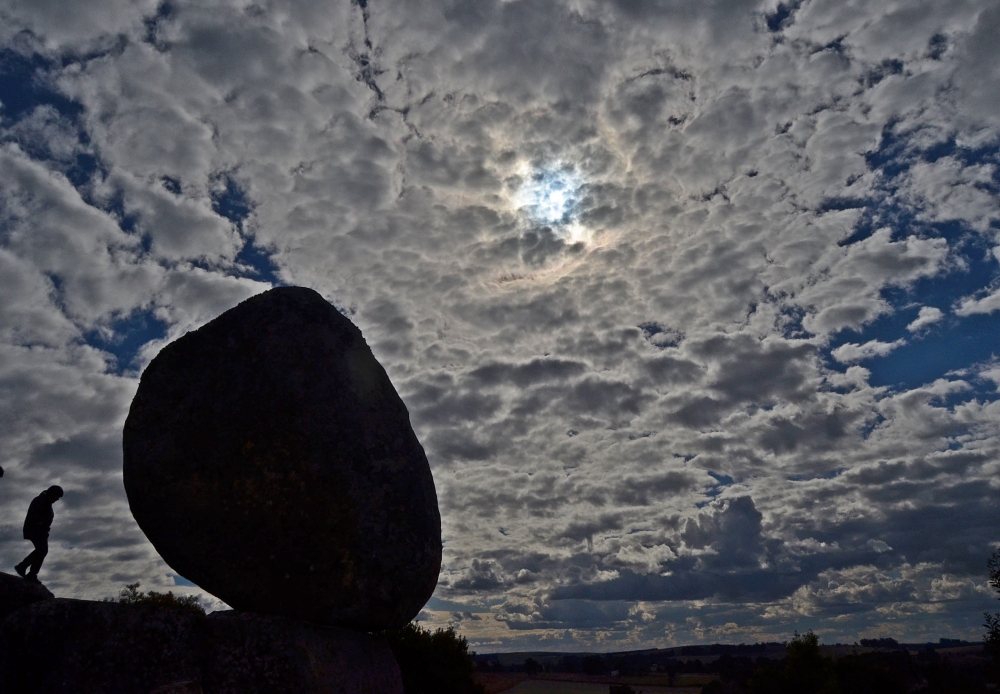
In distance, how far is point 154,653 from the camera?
9.51 m

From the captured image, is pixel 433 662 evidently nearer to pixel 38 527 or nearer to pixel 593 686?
pixel 38 527

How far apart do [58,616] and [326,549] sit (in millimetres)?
3554

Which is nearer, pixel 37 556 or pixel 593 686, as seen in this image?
pixel 37 556

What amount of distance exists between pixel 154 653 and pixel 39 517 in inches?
230

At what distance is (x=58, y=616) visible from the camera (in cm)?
948

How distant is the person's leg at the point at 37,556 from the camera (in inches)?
512

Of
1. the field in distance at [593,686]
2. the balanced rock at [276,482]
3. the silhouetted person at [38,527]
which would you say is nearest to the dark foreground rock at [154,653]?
the balanced rock at [276,482]

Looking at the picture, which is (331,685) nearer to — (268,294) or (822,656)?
(268,294)

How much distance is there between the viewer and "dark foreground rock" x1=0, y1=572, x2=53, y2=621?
10.7m

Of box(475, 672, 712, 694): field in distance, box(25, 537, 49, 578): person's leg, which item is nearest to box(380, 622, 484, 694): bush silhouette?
box(25, 537, 49, 578): person's leg

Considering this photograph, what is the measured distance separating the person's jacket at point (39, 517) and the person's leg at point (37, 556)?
128 millimetres

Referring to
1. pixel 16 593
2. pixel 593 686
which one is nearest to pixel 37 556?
pixel 16 593

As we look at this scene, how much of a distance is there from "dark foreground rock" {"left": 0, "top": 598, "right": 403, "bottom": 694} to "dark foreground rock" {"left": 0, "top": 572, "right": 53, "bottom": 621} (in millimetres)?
1345

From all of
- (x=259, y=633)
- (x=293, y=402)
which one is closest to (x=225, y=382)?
(x=293, y=402)
